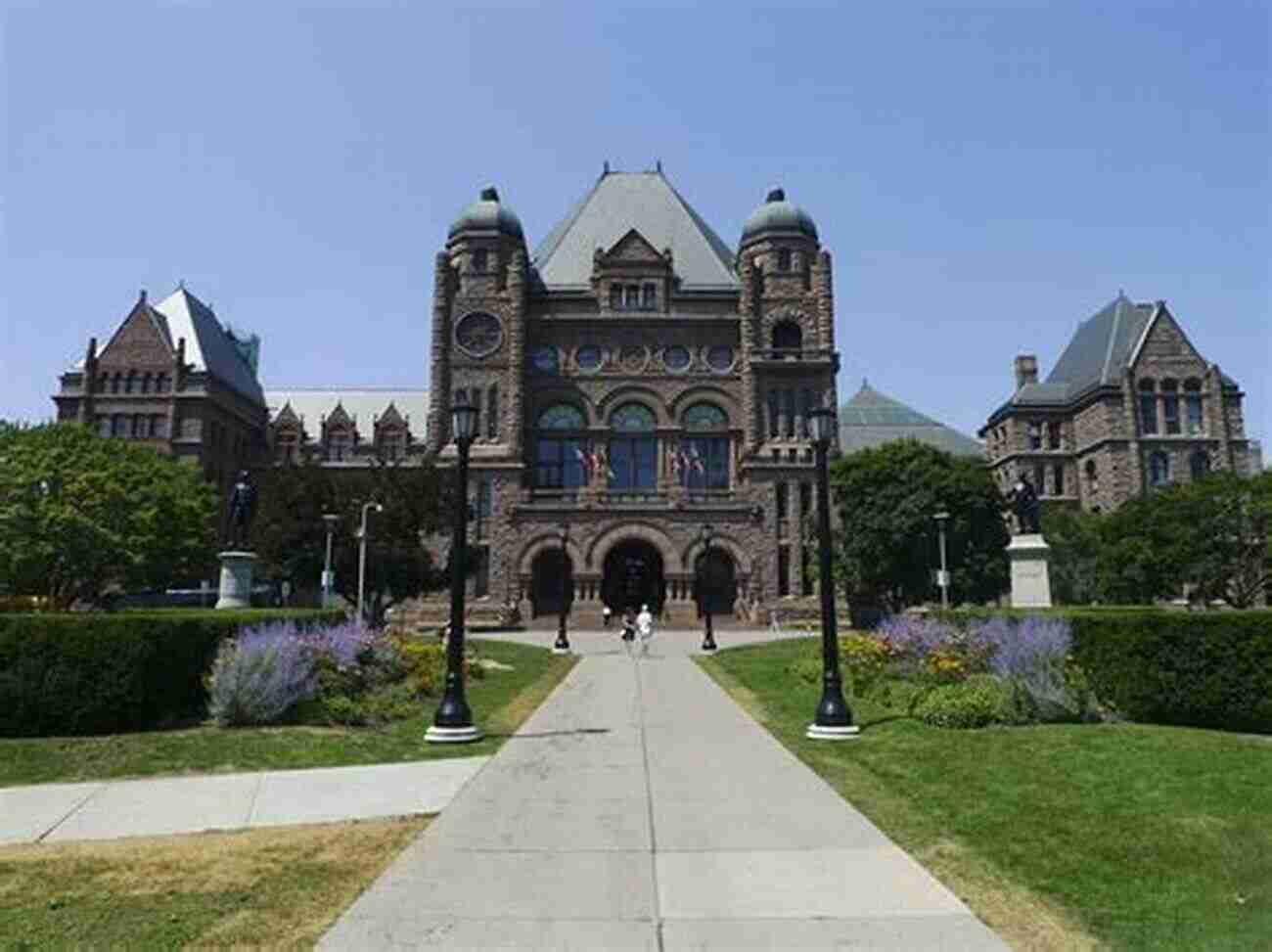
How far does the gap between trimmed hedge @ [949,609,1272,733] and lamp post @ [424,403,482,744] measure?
10507 millimetres

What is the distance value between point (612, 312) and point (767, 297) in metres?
11.3

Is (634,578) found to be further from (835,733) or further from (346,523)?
(835,733)

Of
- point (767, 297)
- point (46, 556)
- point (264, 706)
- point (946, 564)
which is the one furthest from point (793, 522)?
point (264, 706)

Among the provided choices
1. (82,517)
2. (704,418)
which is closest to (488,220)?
(704,418)

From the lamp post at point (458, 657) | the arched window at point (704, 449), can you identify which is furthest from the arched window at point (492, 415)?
the lamp post at point (458, 657)

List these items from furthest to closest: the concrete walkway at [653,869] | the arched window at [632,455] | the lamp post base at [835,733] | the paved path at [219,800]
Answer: the arched window at [632,455]
the lamp post base at [835,733]
the paved path at [219,800]
the concrete walkway at [653,869]

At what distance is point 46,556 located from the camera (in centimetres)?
4381

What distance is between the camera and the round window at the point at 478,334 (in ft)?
211

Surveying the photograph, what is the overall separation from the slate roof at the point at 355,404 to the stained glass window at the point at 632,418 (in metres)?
24.9

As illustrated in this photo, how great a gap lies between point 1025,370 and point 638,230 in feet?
125

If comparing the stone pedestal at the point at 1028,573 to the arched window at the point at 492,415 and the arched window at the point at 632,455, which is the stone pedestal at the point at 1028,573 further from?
the arched window at the point at 492,415

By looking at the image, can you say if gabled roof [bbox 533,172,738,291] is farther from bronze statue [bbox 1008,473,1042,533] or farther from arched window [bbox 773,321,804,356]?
bronze statue [bbox 1008,473,1042,533]

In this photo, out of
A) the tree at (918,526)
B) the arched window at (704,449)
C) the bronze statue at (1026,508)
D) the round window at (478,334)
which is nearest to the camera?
the bronze statue at (1026,508)

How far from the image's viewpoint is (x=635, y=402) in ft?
212
